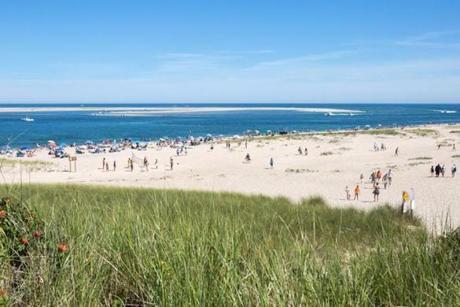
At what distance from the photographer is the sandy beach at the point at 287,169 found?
74.4 feet

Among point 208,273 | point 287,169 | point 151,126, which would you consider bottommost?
point 287,169

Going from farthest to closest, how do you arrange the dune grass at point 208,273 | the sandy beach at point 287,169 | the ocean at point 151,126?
1. the ocean at point 151,126
2. the sandy beach at point 287,169
3. the dune grass at point 208,273

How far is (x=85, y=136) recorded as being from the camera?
6384cm

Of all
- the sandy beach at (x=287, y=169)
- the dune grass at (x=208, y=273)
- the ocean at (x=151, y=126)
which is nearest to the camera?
the dune grass at (x=208, y=273)

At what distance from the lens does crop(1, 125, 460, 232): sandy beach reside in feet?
74.4

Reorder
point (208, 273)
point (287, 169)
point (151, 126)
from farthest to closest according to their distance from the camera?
point (151, 126)
point (287, 169)
point (208, 273)

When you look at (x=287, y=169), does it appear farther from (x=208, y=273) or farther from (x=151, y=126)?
A: (x=151, y=126)

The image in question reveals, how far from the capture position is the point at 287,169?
108 feet

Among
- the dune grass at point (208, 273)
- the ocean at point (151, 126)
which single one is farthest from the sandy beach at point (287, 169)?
the dune grass at point (208, 273)

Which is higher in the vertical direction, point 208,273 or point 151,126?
point 208,273

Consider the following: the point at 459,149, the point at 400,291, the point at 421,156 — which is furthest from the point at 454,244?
the point at 459,149

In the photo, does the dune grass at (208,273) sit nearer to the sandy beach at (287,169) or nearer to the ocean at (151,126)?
the sandy beach at (287,169)

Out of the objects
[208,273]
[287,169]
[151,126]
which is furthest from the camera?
[151,126]

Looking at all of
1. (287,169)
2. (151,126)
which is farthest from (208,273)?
(151,126)
